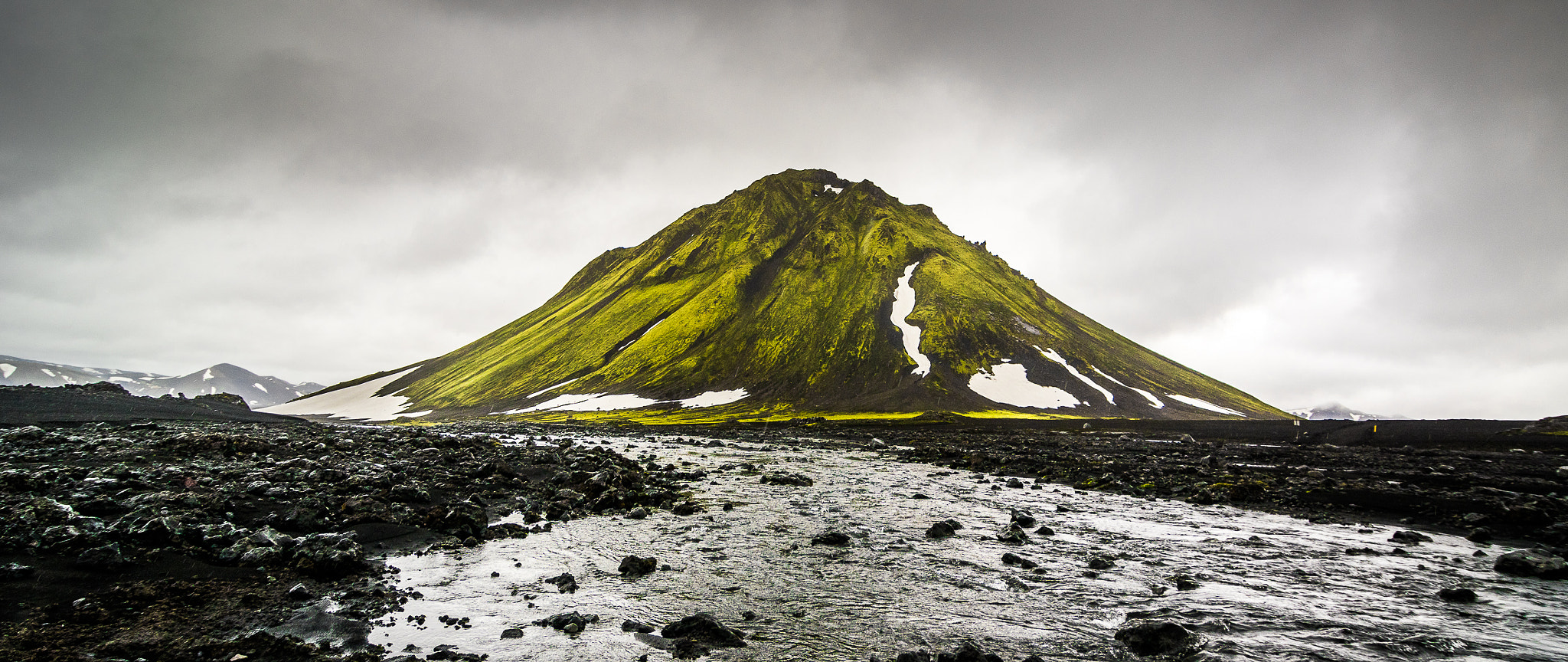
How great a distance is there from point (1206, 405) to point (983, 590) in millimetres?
168967

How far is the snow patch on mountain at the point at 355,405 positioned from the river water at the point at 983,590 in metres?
159

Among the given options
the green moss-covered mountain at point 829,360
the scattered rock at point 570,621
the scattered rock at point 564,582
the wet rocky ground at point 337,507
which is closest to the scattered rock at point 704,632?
the scattered rock at point 570,621

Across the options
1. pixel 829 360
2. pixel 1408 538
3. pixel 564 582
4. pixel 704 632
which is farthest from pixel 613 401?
pixel 1408 538

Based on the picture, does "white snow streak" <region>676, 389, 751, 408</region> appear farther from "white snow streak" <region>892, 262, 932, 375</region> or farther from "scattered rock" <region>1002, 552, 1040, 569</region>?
"scattered rock" <region>1002, 552, 1040, 569</region>

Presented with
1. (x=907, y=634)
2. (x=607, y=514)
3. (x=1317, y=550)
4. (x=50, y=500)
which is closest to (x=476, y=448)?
(x=607, y=514)

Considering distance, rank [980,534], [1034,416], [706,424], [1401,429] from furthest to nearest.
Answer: [1034,416] < [706,424] < [1401,429] < [980,534]

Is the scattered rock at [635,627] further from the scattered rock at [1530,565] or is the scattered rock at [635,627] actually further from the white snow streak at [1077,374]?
the white snow streak at [1077,374]

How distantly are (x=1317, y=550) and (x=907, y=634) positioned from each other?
1435 centimetres

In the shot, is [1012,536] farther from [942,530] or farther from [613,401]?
[613,401]

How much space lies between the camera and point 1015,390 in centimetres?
13025

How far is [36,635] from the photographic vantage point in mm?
7582

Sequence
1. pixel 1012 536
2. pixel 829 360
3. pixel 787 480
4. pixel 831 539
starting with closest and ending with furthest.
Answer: pixel 831 539
pixel 1012 536
pixel 787 480
pixel 829 360

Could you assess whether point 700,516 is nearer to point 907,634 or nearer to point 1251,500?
point 907,634

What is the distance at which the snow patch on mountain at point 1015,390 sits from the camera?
410ft
